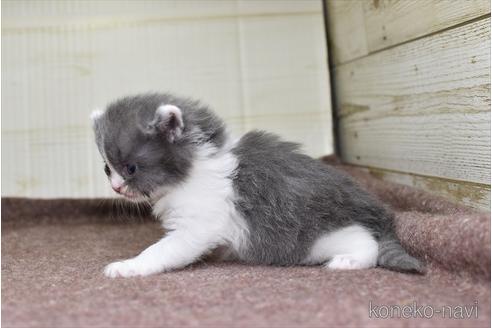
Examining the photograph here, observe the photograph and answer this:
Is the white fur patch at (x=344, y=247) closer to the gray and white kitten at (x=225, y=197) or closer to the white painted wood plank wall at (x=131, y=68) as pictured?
the gray and white kitten at (x=225, y=197)

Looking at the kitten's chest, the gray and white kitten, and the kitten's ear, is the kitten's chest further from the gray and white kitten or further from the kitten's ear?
the kitten's ear

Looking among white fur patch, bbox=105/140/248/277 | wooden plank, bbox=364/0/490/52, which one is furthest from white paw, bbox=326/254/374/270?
wooden plank, bbox=364/0/490/52

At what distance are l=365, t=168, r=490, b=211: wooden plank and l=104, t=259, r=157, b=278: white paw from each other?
1.06 m

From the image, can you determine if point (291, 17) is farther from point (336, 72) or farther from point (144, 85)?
point (144, 85)

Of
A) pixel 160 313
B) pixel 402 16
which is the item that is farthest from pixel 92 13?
pixel 160 313

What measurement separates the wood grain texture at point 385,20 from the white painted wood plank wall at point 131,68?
4.8 inches

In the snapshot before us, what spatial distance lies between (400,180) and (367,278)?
3.20ft

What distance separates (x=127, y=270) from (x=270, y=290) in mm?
457

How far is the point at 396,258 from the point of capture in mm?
1582

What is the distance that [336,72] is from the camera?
113 inches

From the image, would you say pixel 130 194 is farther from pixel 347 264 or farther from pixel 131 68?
pixel 131 68

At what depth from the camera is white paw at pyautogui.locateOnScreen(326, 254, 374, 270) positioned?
1.61 metres

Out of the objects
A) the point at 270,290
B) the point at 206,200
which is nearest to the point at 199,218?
the point at 206,200

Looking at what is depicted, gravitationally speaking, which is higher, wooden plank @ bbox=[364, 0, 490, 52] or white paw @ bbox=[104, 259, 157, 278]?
wooden plank @ bbox=[364, 0, 490, 52]
